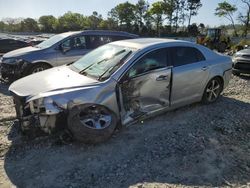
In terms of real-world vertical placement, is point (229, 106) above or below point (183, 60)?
below

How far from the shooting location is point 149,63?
522cm

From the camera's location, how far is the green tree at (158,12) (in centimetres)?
5219

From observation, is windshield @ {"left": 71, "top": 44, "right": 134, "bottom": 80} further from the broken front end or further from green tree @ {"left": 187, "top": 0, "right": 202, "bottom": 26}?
green tree @ {"left": 187, "top": 0, "right": 202, "bottom": 26}

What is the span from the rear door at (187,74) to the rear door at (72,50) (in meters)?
4.09

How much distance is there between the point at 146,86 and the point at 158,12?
49945 millimetres

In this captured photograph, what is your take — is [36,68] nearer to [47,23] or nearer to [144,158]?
[144,158]

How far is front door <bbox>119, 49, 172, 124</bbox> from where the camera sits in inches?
192

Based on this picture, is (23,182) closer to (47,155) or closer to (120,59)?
(47,155)

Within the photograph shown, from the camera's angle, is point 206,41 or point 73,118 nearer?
point 73,118

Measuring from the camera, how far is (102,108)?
4.61 meters

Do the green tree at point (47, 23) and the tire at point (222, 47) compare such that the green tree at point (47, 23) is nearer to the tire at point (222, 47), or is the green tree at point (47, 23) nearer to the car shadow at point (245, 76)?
the tire at point (222, 47)

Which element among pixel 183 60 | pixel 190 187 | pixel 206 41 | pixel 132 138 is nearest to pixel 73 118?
pixel 132 138

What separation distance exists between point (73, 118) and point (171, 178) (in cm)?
163

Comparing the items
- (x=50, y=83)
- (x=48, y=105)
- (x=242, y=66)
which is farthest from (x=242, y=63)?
(x=48, y=105)
